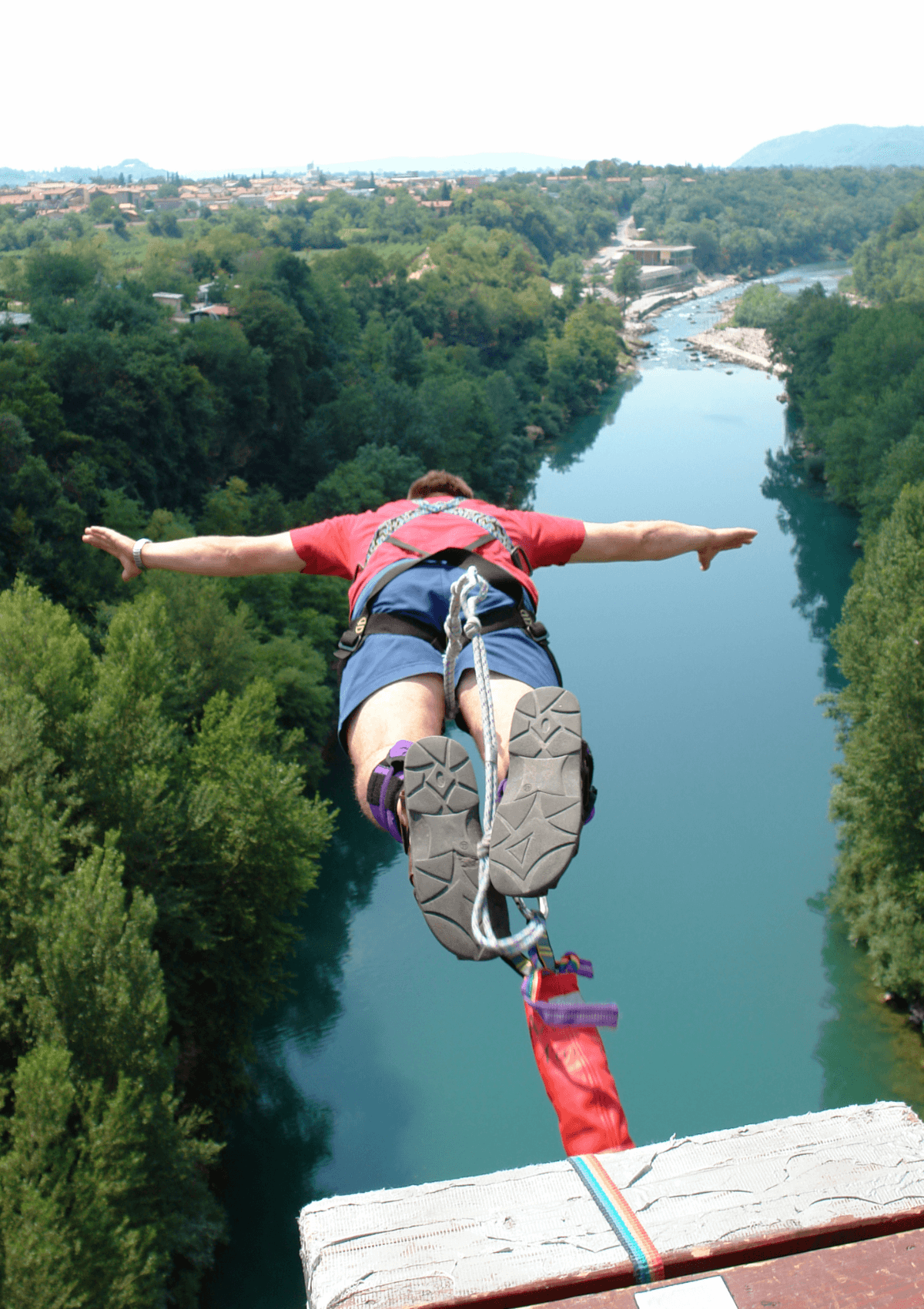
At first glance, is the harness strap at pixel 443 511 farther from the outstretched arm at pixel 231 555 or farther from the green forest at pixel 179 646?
the green forest at pixel 179 646

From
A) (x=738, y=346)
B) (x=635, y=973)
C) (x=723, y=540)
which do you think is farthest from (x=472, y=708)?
(x=738, y=346)

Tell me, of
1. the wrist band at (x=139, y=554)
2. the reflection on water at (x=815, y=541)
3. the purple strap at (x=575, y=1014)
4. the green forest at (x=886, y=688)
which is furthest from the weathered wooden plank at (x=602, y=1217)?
the reflection on water at (x=815, y=541)

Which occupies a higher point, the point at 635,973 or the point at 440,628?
the point at 440,628

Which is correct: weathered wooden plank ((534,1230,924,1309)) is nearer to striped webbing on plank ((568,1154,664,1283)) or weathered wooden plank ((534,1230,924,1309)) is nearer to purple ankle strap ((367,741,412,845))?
striped webbing on plank ((568,1154,664,1283))

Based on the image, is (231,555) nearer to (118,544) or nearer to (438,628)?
(118,544)

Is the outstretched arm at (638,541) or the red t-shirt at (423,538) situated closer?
the red t-shirt at (423,538)

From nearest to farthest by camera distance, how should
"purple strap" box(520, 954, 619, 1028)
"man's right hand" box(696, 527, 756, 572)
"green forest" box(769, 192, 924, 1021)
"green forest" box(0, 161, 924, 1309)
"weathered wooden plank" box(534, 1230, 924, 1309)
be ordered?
1. "weathered wooden plank" box(534, 1230, 924, 1309)
2. "purple strap" box(520, 954, 619, 1028)
3. "man's right hand" box(696, 527, 756, 572)
4. "green forest" box(0, 161, 924, 1309)
5. "green forest" box(769, 192, 924, 1021)

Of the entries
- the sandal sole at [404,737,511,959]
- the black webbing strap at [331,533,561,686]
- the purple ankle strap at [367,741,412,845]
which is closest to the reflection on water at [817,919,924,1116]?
the black webbing strap at [331,533,561,686]

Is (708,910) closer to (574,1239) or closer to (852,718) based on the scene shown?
(852,718)

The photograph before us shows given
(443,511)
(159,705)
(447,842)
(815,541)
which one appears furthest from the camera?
(815,541)
